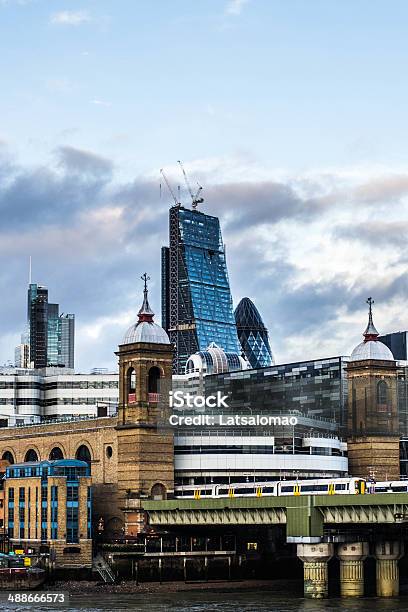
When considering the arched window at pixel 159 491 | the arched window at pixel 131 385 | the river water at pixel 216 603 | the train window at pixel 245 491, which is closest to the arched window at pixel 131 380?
the arched window at pixel 131 385

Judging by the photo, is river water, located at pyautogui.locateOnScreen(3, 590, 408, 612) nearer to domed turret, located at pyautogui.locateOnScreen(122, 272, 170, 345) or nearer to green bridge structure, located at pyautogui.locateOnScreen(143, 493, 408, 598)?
green bridge structure, located at pyautogui.locateOnScreen(143, 493, 408, 598)

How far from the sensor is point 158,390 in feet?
629

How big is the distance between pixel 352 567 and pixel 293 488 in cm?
1733

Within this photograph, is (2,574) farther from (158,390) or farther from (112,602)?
(158,390)

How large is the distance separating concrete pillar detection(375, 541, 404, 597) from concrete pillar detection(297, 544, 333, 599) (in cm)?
772

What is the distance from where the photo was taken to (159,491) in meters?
186

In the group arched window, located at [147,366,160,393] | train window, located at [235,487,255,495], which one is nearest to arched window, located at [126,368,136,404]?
arched window, located at [147,366,160,393]

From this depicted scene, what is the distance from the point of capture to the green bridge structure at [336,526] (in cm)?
15375

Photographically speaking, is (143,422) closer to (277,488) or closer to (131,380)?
(131,380)

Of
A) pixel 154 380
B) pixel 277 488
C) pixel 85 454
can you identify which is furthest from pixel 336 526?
pixel 85 454

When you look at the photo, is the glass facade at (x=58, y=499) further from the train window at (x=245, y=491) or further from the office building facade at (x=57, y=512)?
the train window at (x=245, y=491)

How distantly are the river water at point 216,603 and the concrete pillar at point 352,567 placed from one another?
9.59 feet

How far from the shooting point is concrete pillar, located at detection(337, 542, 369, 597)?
15975cm

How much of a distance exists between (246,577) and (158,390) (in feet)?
102
